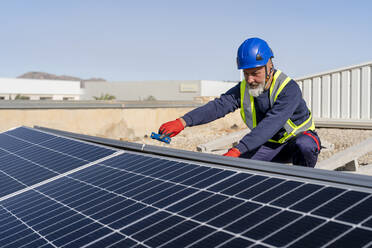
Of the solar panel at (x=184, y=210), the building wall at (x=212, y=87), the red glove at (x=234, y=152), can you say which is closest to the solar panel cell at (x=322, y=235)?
the solar panel at (x=184, y=210)

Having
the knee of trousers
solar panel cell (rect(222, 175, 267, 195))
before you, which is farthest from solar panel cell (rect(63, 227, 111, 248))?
the knee of trousers

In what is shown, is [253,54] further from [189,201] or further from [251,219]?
[251,219]

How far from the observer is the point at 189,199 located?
2924 mm

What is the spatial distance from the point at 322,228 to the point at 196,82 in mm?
69892

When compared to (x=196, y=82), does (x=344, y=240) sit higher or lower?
lower

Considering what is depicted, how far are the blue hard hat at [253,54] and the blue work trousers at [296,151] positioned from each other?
1154mm

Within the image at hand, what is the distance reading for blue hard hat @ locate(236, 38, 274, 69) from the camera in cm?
534

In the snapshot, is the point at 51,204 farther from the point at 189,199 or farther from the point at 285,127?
the point at 285,127

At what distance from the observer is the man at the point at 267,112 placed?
509cm

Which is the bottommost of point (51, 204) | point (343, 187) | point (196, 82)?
point (51, 204)

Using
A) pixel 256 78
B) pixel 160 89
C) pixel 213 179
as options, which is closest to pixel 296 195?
pixel 213 179

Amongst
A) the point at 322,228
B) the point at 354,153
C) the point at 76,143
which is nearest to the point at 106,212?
the point at 322,228

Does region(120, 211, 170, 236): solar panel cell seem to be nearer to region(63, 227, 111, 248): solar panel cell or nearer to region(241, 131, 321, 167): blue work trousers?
region(63, 227, 111, 248): solar panel cell

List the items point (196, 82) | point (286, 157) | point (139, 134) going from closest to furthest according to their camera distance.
Result: point (286, 157), point (139, 134), point (196, 82)
